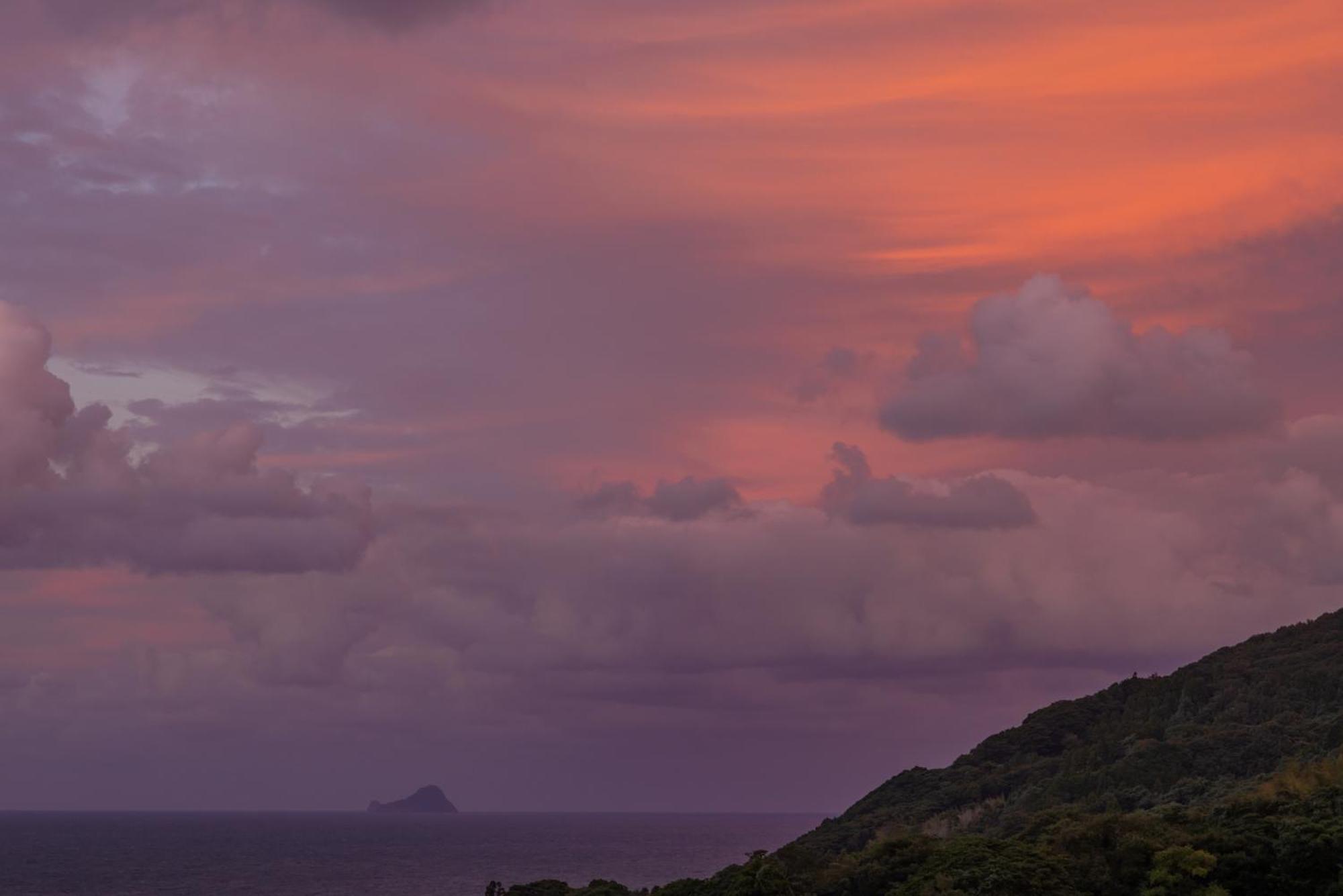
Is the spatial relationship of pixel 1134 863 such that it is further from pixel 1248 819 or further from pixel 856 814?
pixel 856 814

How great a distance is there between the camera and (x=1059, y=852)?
96500mm

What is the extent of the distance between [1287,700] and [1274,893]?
9323 centimetres

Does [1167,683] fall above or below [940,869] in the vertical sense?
above

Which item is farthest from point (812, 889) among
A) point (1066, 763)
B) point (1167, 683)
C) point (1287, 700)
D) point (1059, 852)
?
point (1167, 683)

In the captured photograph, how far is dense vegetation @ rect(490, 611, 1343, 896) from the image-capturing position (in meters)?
89.9

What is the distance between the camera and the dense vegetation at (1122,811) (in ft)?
295

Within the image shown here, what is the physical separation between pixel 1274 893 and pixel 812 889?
30.0m

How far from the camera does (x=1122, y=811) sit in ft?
427

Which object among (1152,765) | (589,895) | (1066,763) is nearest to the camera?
(589,895)

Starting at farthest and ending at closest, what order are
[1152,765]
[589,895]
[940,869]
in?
[1152,765], [589,895], [940,869]

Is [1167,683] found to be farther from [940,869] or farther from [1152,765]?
[940,869]

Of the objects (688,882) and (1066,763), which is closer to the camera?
(688,882)

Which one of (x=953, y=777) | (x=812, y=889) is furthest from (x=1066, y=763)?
(x=812, y=889)

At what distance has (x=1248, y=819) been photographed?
94.7 metres
